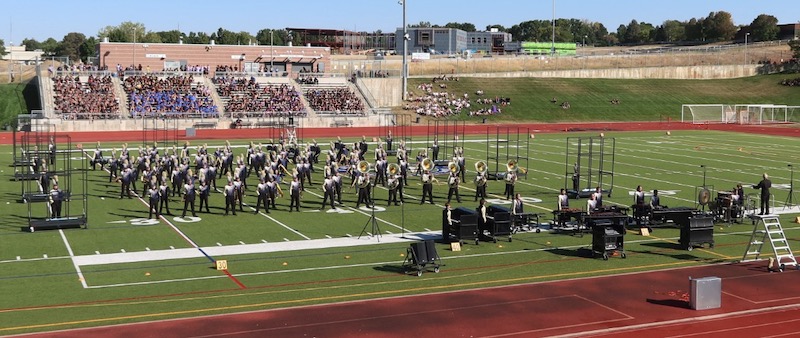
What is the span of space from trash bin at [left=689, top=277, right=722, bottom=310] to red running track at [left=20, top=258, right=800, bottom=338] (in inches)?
6.9

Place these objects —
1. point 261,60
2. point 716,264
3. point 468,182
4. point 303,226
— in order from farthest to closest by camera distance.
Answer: point 261,60 < point 468,182 < point 303,226 < point 716,264

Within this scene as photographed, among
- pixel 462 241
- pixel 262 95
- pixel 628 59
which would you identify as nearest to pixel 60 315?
pixel 462 241

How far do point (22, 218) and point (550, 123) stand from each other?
54073 millimetres

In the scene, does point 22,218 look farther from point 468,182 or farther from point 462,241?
point 468,182

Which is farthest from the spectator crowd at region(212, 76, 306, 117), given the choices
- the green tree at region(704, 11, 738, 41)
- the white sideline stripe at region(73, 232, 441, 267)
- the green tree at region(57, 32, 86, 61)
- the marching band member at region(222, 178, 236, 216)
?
the green tree at region(704, 11, 738, 41)

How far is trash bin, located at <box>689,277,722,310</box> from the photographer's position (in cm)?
1770

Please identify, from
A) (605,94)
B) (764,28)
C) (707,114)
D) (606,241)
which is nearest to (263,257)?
(606,241)

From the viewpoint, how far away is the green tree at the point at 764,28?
142 meters

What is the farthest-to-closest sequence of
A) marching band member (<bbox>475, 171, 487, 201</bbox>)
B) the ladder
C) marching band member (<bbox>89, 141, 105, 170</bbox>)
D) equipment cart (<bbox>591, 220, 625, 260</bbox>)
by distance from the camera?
marching band member (<bbox>89, 141, 105, 170</bbox>) → marching band member (<bbox>475, 171, 487, 201</bbox>) → equipment cart (<bbox>591, 220, 625, 260</bbox>) → the ladder

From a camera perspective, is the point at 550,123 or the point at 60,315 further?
the point at 550,123

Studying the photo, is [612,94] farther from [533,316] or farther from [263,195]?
[533,316]

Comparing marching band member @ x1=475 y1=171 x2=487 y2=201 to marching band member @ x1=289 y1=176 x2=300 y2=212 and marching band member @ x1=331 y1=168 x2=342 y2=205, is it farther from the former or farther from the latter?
marching band member @ x1=289 y1=176 x2=300 y2=212

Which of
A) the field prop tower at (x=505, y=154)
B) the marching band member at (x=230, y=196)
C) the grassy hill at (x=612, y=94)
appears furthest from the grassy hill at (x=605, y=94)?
the marching band member at (x=230, y=196)

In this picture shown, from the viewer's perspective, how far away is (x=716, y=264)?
22.1m
